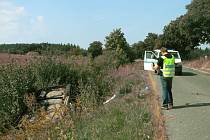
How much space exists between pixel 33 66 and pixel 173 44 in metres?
74.8

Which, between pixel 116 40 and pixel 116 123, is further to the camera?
pixel 116 40

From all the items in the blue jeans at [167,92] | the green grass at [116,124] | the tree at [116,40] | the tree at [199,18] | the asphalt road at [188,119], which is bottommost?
the asphalt road at [188,119]

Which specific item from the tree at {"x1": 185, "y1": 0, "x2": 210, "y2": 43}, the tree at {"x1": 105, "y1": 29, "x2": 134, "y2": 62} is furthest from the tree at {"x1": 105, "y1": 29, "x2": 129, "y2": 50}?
the tree at {"x1": 185, "y1": 0, "x2": 210, "y2": 43}

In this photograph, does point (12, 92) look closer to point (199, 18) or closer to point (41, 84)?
point (41, 84)

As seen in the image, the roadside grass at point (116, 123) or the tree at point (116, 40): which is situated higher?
the tree at point (116, 40)

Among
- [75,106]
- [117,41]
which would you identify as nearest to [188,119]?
[75,106]

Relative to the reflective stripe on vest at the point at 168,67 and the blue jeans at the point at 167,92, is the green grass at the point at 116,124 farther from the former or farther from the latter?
the reflective stripe on vest at the point at 168,67

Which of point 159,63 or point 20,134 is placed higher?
point 159,63

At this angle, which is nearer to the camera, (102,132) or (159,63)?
(102,132)

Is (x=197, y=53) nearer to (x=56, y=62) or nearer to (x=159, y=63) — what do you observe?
(x=56, y=62)

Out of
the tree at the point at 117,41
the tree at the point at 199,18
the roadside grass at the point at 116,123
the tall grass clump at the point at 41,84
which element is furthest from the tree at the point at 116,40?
the roadside grass at the point at 116,123

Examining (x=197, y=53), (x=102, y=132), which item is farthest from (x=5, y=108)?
(x=197, y=53)

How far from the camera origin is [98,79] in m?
22.2

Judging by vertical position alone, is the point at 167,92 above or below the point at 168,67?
below
